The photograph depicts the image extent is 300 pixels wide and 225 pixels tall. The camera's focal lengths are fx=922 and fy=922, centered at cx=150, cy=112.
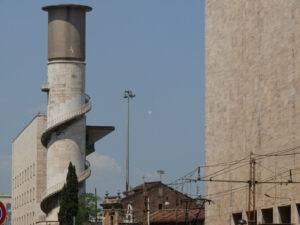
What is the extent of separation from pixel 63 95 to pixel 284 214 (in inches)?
1877

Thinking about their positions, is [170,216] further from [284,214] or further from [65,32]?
[284,214]

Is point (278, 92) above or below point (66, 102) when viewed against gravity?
below

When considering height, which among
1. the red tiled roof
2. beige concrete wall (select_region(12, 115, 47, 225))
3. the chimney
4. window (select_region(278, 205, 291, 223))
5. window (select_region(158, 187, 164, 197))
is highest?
the chimney

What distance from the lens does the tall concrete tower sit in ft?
316

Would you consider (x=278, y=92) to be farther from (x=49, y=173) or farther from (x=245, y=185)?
(x=49, y=173)

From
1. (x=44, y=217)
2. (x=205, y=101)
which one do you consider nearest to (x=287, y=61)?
(x=205, y=101)

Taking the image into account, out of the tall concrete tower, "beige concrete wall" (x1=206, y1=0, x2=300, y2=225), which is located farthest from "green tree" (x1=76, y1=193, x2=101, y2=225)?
"beige concrete wall" (x1=206, y1=0, x2=300, y2=225)

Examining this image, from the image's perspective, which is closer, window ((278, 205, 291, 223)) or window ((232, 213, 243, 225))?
window ((278, 205, 291, 223))

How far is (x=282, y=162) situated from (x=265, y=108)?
4370mm

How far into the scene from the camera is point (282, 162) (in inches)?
2050

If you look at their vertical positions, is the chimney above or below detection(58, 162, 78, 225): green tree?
above

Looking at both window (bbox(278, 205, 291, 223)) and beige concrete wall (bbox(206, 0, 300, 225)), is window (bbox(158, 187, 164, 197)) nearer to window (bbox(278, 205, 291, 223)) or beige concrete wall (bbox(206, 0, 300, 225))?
beige concrete wall (bbox(206, 0, 300, 225))

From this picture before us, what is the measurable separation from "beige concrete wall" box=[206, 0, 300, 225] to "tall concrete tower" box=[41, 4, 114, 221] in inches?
1273


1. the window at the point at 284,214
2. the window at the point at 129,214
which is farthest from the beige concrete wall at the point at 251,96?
the window at the point at 129,214
